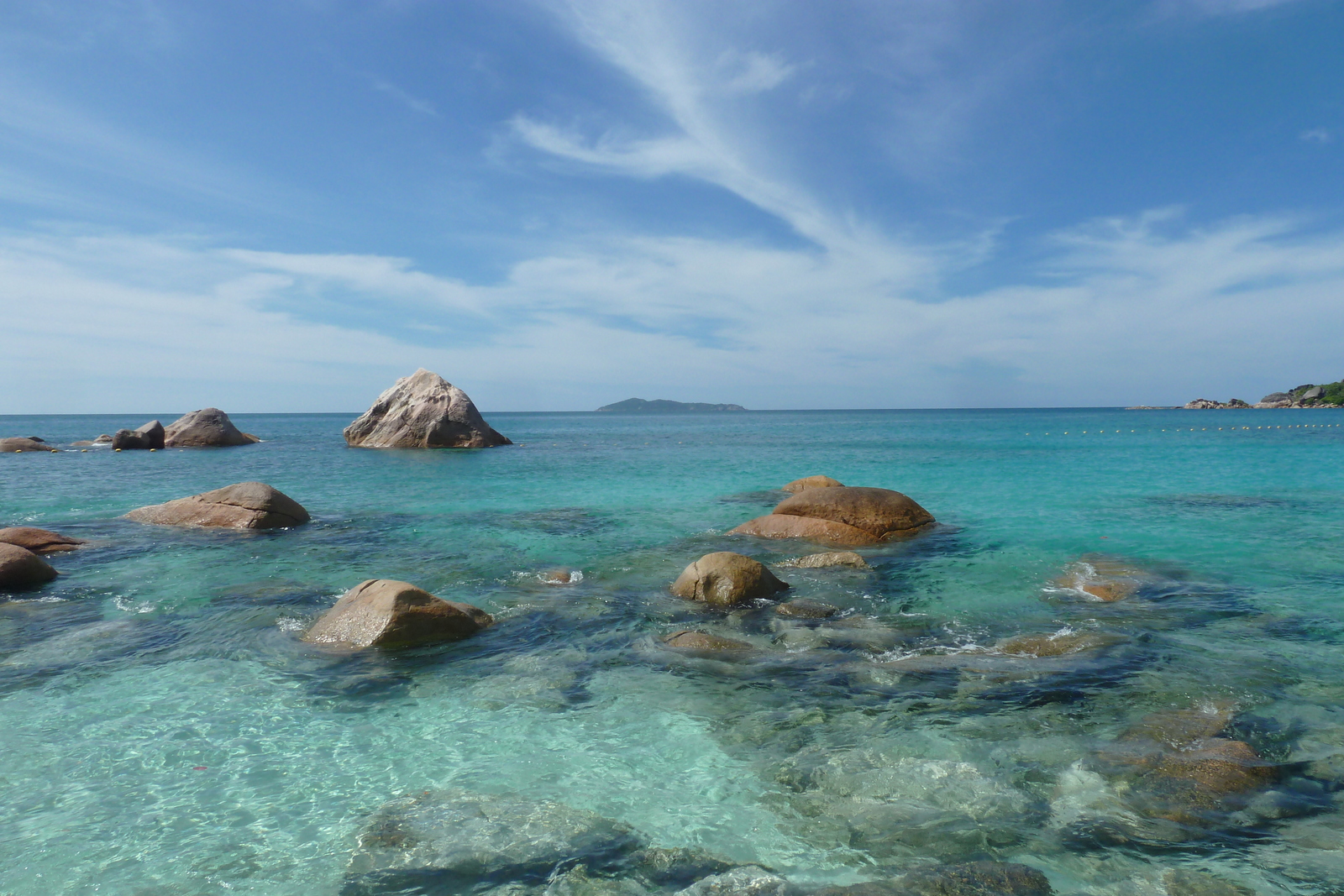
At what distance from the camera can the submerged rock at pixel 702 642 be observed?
8961mm

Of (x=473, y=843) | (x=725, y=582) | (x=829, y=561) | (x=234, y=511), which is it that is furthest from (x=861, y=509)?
(x=234, y=511)

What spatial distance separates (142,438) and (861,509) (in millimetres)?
51014

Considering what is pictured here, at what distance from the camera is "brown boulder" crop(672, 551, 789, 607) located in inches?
436

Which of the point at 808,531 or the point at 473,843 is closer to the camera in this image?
the point at 473,843

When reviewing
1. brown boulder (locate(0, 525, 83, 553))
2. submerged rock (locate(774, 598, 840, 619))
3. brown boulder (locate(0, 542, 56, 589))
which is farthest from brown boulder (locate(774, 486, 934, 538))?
brown boulder (locate(0, 525, 83, 553))

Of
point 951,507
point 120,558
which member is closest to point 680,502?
point 951,507

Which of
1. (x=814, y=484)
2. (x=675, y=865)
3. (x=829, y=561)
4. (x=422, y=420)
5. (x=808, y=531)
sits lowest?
(x=675, y=865)

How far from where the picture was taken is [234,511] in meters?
17.9

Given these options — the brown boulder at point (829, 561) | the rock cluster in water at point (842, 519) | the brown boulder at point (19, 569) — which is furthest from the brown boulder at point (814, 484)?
the brown boulder at point (19, 569)

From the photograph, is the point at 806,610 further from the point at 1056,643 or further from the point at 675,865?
the point at 675,865

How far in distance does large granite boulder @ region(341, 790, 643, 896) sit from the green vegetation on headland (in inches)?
7878

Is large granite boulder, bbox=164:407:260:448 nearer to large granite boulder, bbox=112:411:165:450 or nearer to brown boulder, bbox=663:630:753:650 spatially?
large granite boulder, bbox=112:411:165:450

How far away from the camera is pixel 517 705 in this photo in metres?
7.37

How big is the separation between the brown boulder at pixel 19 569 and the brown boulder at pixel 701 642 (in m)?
11.3
